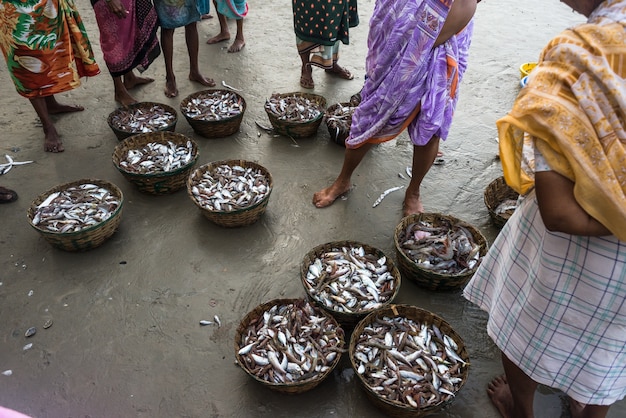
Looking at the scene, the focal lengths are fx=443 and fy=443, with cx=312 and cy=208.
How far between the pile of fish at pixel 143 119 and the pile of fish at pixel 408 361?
294 cm

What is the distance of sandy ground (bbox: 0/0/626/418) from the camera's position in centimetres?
257

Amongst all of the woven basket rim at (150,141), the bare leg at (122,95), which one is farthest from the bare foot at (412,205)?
the bare leg at (122,95)

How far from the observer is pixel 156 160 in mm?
3945

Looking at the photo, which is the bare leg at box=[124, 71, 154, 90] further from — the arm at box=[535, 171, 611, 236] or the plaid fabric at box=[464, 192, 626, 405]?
the arm at box=[535, 171, 611, 236]

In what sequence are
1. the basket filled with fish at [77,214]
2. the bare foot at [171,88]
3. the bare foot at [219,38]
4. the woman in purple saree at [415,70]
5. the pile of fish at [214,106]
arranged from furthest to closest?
the bare foot at [219,38], the bare foot at [171,88], the pile of fish at [214,106], the basket filled with fish at [77,214], the woman in purple saree at [415,70]

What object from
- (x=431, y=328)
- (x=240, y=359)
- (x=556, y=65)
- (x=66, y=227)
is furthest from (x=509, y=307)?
(x=66, y=227)

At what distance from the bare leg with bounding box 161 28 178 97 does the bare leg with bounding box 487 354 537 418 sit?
14.9 ft

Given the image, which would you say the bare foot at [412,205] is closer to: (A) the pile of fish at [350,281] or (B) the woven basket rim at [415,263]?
(B) the woven basket rim at [415,263]

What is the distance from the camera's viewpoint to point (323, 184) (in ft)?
13.6

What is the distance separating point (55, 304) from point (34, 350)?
35 cm

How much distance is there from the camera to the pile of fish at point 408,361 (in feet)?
7.84

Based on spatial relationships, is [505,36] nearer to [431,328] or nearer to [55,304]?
[431,328]

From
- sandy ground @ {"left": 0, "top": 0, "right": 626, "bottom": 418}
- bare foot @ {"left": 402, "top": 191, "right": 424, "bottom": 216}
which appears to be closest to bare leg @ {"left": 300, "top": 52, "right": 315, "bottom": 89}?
sandy ground @ {"left": 0, "top": 0, "right": 626, "bottom": 418}

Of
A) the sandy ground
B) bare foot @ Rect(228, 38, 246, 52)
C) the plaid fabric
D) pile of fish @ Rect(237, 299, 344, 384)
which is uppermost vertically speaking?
→ the plaid fabric
